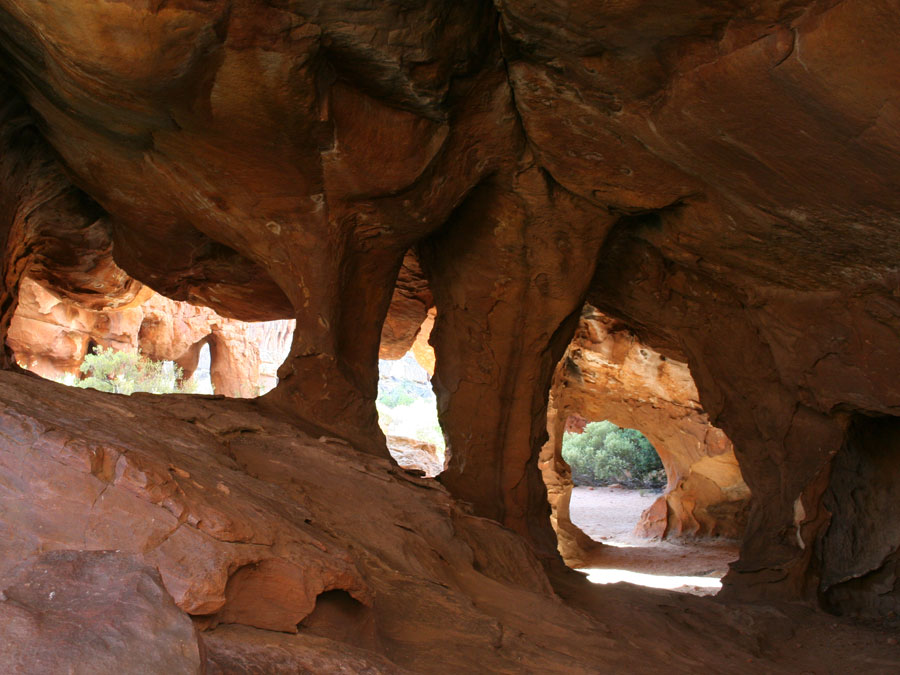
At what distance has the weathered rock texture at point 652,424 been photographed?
11188 mm

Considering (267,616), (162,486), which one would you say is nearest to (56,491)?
(162,486)

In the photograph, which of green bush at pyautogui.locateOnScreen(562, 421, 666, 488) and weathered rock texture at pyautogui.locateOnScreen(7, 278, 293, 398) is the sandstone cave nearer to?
weathered rock texture at pyautogui.locateOnScreen(7, 278, 293, 398)

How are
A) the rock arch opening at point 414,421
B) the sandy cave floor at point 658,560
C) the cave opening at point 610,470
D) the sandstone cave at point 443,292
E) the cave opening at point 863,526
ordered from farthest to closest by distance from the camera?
the cave opening at point 610,470 < the rock arch opening at point 414,421 < the sandy cave floor at point 658,560 < the cave opening at point 863,526 < the sandstone cave at point 443,292

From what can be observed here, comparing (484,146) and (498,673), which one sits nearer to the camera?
(498,673)

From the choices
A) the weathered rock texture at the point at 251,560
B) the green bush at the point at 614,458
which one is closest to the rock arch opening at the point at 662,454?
the weathered rock texture at the point at 251,560

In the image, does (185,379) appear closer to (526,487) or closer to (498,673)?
(526,487)

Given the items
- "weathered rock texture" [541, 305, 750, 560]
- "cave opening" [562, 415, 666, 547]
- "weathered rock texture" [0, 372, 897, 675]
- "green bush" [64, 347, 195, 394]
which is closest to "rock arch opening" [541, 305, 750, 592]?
"weathered rock texture" [541, 305, 750, 560]

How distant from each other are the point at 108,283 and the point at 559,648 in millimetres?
6916

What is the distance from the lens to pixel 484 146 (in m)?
5.25

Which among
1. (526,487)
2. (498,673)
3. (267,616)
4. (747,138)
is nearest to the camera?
(267,616)

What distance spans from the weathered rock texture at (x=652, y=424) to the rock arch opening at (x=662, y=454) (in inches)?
0.6

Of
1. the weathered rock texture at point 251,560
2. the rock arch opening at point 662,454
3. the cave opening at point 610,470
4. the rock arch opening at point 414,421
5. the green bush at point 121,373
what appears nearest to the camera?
the weathered rock texture at point 251,560

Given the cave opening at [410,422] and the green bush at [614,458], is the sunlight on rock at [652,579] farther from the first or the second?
the green bush at [614,458]

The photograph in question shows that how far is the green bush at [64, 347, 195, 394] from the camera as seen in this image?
1627 centimetres
